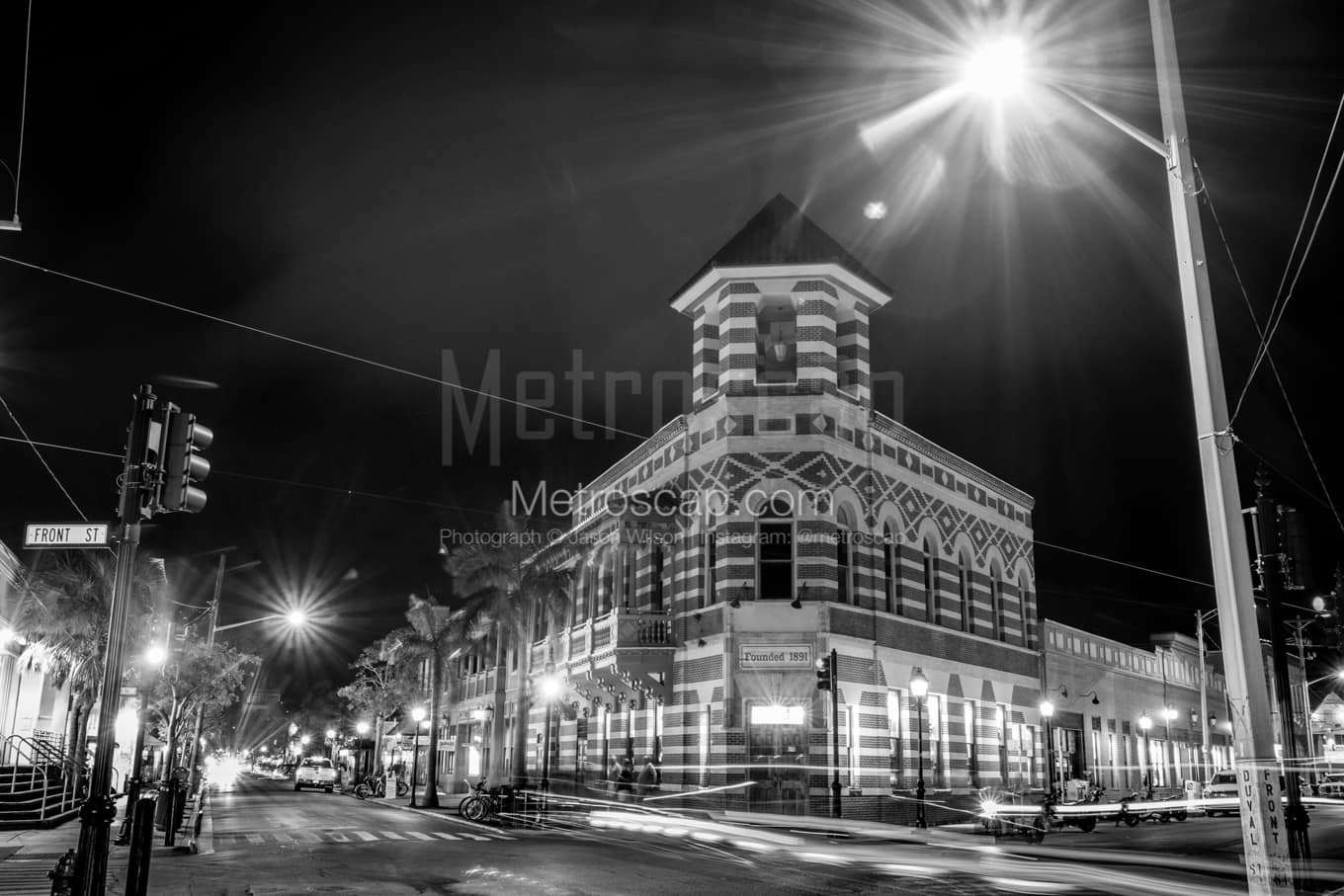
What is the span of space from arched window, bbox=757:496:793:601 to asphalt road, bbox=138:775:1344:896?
7.19 m

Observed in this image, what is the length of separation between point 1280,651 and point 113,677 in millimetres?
16248

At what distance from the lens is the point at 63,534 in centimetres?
1083

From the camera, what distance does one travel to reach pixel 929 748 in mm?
32750

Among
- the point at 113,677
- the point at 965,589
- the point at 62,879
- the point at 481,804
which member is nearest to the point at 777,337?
the point at 965,589

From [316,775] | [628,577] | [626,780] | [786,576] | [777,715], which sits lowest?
[316,775]

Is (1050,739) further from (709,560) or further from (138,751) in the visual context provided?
(138,751)

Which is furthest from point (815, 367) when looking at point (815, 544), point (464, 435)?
point (464, 435)

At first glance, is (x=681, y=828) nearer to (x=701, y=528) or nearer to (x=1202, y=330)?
(x=701, y=528)

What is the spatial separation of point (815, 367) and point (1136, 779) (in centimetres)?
2949

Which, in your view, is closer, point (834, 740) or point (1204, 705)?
point (834, 740)

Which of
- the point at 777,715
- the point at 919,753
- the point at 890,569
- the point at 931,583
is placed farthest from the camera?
the point at 931,583

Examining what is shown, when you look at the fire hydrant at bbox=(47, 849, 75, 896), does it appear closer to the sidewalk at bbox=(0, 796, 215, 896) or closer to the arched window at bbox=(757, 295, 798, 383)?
the sidewalk at bbox=(0, 796, 215, 896)

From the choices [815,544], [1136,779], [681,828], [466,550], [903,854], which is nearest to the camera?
[903,854]

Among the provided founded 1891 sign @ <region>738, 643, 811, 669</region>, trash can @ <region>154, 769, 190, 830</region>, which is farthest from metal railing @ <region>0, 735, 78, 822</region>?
founded 1891 sign @ <region>738, 643, 811, 669</region>
